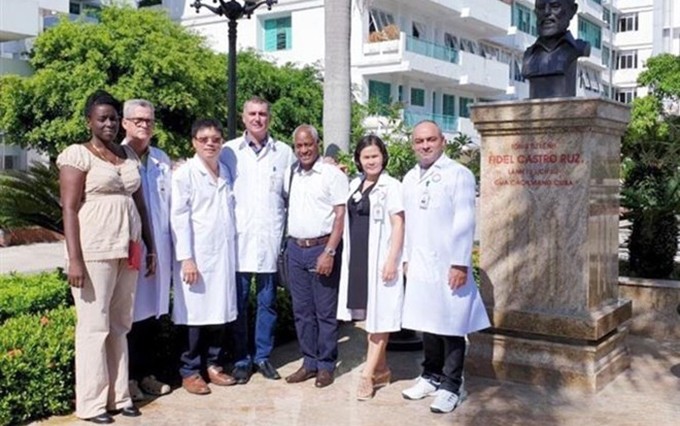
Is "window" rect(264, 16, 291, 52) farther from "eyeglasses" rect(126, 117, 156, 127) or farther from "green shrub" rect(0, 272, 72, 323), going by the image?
"eyeglasses" rect(126, 117, 156, 127)

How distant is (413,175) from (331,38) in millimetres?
4293

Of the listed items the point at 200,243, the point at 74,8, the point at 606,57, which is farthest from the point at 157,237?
the point at 606,57

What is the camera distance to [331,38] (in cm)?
898

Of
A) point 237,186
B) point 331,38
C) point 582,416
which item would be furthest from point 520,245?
→ point 331,38

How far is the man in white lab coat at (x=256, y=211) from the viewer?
552 centimetres

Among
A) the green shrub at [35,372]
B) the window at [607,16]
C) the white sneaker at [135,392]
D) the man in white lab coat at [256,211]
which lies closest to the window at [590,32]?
the window at [607,16]

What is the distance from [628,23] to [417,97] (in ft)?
117

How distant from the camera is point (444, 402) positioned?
4.95m

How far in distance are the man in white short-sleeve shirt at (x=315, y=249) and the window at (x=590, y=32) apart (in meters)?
47.4

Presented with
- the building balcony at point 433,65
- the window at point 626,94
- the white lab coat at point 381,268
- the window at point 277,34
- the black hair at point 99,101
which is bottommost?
the white lab coat at point 381,268

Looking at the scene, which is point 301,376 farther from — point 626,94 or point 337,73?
point 626,94

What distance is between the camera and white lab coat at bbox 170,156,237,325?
5.21m

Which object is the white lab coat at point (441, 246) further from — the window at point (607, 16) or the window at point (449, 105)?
the window at point (607, 16)

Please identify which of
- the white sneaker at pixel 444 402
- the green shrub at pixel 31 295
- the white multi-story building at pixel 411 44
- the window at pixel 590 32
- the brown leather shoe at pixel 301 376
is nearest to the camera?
the white sneaker at pixel 444 402
